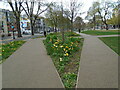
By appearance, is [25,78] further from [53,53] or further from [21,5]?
[21,5]

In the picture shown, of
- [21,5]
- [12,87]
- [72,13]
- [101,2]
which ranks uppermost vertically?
[101,2]

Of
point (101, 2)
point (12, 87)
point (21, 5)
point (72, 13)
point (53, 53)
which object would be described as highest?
point (101, 2)

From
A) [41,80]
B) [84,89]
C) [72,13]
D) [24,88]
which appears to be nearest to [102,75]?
[84,89]

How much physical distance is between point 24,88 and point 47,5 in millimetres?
23505

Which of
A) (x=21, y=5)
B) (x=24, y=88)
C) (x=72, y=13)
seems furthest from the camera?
(x=21, y=5)

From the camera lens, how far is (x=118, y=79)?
306cm

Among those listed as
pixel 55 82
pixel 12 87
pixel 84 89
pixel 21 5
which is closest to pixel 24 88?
pixel 12 87

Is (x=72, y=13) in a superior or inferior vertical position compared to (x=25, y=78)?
superior

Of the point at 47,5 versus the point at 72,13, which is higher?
the point at 47,5

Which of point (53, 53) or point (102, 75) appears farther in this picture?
point (53, 53)

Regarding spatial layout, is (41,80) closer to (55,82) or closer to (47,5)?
(55,82)

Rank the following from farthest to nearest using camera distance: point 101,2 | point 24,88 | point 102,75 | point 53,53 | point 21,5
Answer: point 101,2, point 21,5, point 53,53, point 102,75, point 24,88

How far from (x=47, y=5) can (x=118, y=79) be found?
77.4ft

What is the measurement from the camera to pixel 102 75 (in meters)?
3.33
